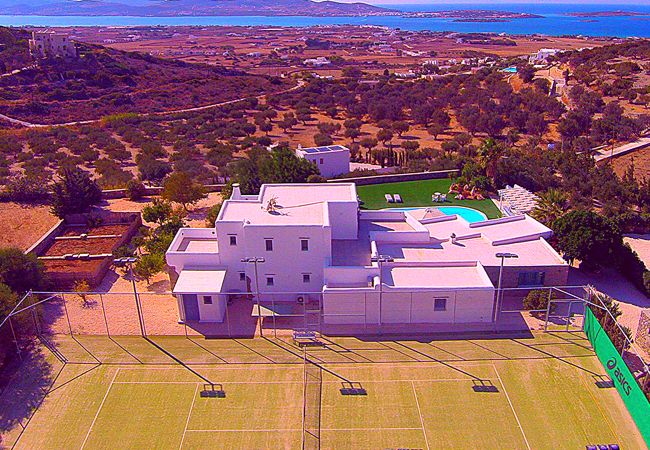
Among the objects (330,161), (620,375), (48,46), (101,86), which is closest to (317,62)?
(101,86)

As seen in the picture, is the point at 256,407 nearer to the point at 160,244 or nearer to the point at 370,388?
the point at 370,388

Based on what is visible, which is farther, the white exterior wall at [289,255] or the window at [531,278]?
the window at [531,278]

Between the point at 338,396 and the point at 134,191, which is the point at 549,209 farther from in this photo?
the point at 134,191

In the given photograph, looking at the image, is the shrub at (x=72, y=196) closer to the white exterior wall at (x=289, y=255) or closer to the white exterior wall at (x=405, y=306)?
the white exterior wall at (x=289, y=255)

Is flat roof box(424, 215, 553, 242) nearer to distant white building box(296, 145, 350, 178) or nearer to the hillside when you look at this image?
distant white building box(296, 145, 350, 178)

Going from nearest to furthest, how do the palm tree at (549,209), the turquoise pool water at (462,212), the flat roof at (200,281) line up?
the flat roof at (200,281) → the palm tree at (549,209) → the turquoise pool water at (462,212)

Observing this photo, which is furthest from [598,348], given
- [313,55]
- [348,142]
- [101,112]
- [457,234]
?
[313,55]

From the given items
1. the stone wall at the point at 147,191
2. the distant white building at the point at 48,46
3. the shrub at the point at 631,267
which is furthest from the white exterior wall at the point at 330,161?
the distant white building at the point at 48,46
